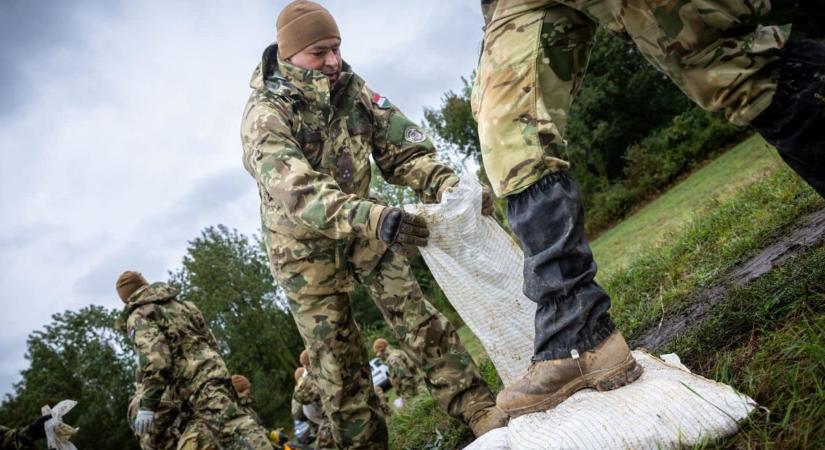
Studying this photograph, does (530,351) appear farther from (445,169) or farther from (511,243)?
(445,169)

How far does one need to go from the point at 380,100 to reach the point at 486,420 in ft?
6.90

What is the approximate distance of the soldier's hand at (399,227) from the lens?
2.22 meters

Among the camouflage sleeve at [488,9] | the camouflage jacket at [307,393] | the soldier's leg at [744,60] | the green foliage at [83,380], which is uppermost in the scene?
the green foliage at [83,380]

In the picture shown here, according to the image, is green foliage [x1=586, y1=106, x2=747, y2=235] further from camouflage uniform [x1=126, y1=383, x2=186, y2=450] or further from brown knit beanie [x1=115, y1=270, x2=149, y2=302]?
camouflage uniform [x1=126, y1=383, x2=186, y2=450]

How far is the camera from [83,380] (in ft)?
81.5

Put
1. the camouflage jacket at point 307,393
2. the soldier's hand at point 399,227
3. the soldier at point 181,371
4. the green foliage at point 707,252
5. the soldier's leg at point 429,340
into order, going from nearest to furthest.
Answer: the soldier's hand at point 399,227, the soldier's leg at point 429,340, the green foliage at point 707,252, the soldier at point 181,371, the camouflage jacket at point 307,393

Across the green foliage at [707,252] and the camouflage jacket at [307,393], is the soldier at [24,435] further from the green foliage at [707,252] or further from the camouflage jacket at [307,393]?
the green foliage at [707,252]

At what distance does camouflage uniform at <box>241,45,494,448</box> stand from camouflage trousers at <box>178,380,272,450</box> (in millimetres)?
2714

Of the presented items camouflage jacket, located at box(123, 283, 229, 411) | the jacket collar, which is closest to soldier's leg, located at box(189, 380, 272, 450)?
camouflage jacket, located at box(123, 283, 229, 411)

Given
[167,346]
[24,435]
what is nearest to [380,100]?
[167,346]

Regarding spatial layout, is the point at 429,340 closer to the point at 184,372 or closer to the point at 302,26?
the point at 302,26

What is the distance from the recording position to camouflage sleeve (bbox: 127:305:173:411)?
5.13 metres

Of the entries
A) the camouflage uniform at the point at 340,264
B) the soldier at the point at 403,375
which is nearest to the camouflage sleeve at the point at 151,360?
the camouflage uniform at the point at 340,264

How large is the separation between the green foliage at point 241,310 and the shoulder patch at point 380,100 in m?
24.3
